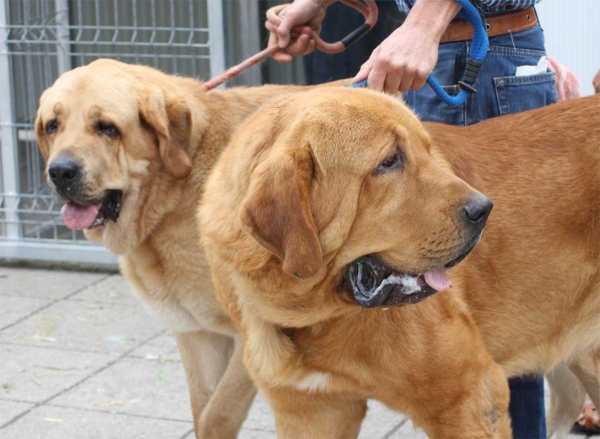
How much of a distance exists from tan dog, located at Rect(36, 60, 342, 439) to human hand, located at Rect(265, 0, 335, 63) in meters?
0.36

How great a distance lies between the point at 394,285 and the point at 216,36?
416 cm

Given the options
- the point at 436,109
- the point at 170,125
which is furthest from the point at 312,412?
the point at 170,125

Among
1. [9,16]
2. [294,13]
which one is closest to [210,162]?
[294,13]

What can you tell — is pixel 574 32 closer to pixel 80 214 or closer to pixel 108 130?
pixel 108 130

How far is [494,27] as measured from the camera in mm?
3703

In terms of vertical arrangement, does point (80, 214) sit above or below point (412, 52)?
below

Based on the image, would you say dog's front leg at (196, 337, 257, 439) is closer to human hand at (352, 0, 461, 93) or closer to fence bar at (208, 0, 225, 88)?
human hand at (352, 0, 461, 93)

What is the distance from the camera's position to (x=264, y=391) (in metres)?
3.24

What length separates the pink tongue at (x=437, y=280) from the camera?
2834 millimetres

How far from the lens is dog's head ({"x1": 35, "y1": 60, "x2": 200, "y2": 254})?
4184 millimetres

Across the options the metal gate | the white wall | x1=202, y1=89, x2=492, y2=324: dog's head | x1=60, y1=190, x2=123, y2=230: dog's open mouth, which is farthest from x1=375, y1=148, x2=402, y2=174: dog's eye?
the metal gate

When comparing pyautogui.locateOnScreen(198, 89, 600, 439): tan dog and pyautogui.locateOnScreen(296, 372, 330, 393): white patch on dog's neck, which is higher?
pyautogui.locateOnScreen(198, 89, 600, 439): tan dog

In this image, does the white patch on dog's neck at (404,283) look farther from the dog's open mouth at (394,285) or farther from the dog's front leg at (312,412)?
the dog's front leg at (312,412)

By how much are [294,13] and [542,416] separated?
203 cm
